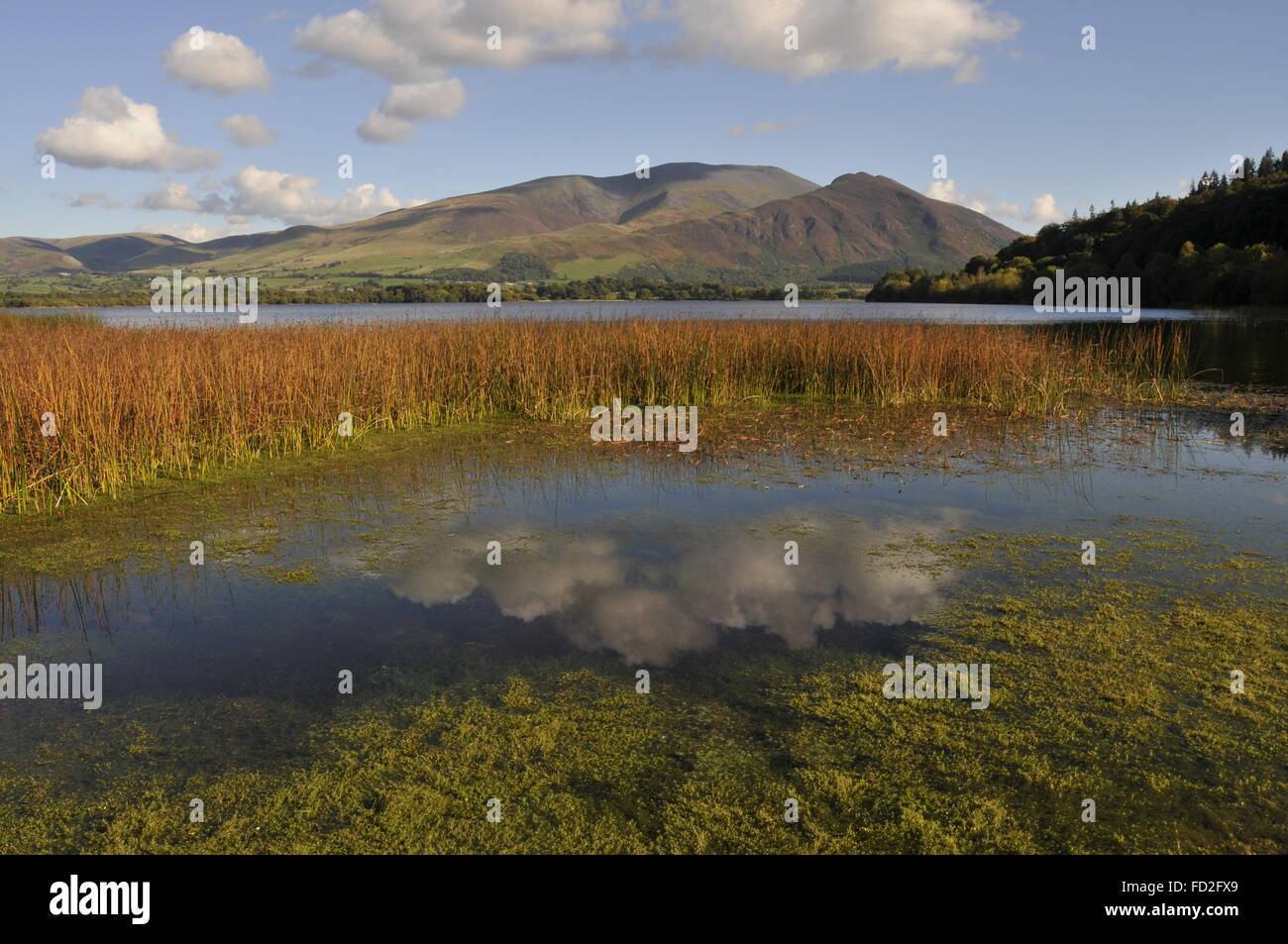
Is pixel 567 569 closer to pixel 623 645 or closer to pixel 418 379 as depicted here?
pixel 623 645

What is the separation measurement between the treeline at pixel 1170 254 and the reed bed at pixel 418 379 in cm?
3206

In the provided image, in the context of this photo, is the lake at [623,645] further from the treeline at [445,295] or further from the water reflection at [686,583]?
the treeline at [445,295]

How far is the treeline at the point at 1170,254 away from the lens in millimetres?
43250

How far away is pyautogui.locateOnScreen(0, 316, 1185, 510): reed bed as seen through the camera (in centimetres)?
809

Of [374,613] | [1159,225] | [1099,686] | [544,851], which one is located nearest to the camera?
[544,851]

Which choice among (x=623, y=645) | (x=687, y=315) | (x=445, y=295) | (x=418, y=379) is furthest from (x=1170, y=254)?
(x=623, y=645)

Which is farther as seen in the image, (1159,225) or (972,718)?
(1159,225)

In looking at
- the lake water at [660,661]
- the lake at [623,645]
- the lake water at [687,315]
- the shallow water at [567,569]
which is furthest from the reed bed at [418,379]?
the lake water at [687,315]

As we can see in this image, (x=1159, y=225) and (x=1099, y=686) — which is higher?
(x=1159, y=225)

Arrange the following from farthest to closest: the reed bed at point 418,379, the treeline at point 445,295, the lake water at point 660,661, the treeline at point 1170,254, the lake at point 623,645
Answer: the treeline at point 445,295 < the treeline at point 1170,254 < the reed bed at point 418,379 < the lake at point 623,645 < the lake water at point 660,661
